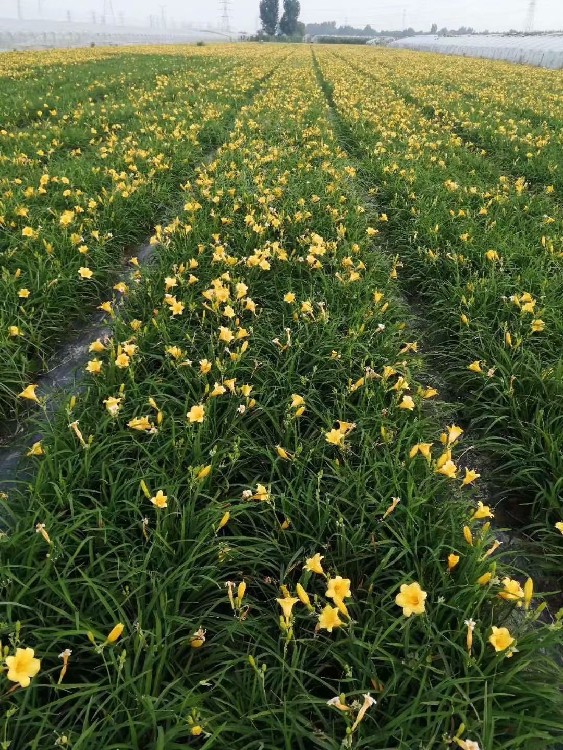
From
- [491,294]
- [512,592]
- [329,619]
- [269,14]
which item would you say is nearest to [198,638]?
[329,619]

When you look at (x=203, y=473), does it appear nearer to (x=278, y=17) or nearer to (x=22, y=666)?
(x=22, y=666)

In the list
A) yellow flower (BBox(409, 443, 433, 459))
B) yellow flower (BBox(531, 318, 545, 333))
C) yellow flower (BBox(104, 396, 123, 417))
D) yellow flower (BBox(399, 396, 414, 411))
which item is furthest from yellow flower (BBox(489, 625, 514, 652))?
yellow flower (BBox(531, 318, 545, 333))

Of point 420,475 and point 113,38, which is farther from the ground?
point 113,38

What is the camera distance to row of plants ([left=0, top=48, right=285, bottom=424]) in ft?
12.9

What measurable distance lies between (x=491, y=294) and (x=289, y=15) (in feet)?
371

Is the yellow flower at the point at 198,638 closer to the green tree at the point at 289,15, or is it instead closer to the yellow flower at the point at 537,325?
the yellow flower at the point at 537,325

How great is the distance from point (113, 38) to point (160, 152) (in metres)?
68.4

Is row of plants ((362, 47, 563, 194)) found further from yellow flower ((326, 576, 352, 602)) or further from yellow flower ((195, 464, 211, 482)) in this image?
yellow flower ((326, 576, 352, 602))

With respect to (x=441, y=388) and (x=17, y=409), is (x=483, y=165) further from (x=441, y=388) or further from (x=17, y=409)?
(x=17, y=409)

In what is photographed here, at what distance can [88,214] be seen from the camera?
18.5 ft

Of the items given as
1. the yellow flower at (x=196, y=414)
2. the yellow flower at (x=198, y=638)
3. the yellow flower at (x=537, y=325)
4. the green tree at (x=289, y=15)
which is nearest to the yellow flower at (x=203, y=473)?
the yellow flower at (x=196, y=414)

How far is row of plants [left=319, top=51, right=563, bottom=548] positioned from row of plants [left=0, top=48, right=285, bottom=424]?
9.10 feet

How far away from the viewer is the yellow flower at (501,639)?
166cm

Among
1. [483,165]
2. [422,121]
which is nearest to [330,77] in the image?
[422,121]
